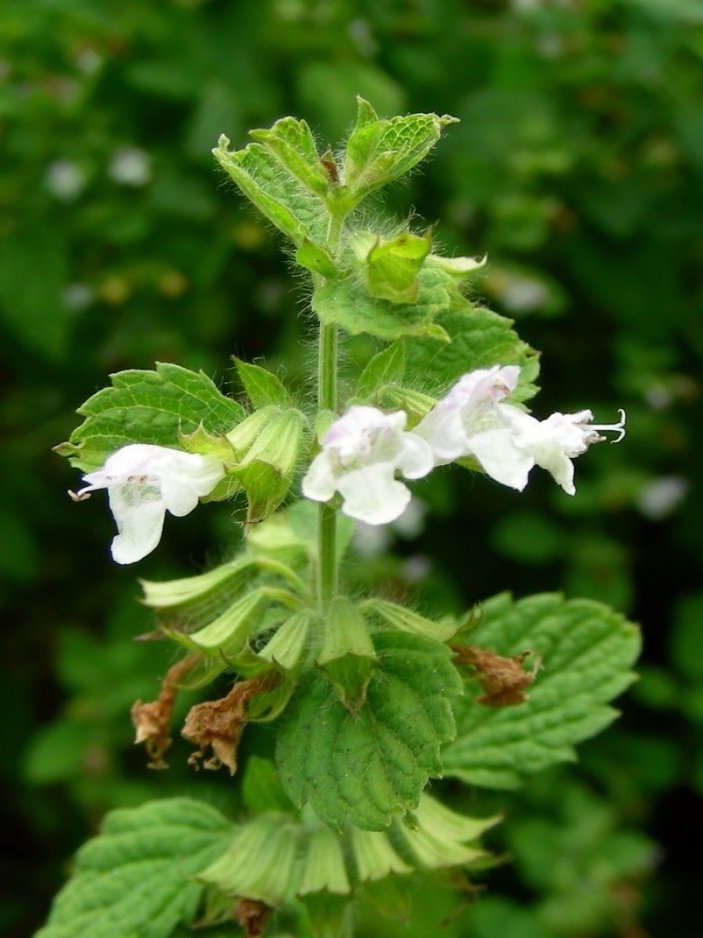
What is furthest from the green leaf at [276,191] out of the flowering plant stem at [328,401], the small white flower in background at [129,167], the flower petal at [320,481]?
the small white flower in background at [129,167]

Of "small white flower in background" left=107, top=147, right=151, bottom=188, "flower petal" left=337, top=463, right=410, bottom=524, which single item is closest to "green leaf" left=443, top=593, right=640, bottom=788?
"flower petal" left=337, top=463, right=410, bottom=524

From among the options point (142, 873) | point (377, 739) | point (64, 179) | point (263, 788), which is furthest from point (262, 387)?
point (64, 179)

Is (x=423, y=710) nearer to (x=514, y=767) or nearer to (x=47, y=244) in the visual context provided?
(x=514, y=767)

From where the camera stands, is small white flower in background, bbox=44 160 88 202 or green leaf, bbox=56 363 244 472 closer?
green leaf, bbox=56 363 244 472

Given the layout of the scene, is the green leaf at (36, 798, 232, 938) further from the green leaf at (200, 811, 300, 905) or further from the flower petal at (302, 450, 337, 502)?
the flower petal at (302, 450, 337, 502)

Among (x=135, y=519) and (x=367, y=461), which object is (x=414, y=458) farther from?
(x=135, y=519)

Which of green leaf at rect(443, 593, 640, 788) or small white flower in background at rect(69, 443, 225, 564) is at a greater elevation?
small white flower in background at rect(69, 443, 225, 564)

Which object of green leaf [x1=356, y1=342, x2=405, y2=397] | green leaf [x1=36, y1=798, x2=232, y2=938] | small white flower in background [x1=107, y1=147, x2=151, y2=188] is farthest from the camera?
small white flower in background [x1=107, y1=147, x2=151, y2=188]
